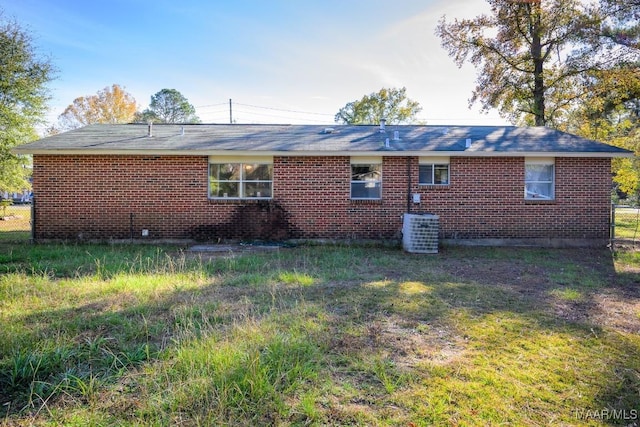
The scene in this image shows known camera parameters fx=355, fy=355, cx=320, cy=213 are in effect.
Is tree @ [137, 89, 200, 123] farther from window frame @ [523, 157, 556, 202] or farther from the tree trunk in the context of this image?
window frame @ [523, 157, 556, 202]

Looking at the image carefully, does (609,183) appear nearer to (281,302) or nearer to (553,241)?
(553,241)

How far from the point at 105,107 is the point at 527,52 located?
1502 inches

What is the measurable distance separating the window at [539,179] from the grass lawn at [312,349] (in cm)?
501

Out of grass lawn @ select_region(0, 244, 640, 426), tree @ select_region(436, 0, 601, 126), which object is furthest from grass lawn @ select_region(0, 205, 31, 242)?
tree @ select_region(436, 0, 601, 126)

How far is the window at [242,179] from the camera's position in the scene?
36.4 ft

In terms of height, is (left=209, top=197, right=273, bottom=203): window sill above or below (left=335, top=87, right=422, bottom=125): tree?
below

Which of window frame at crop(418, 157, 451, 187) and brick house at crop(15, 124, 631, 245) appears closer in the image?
brick house at crop(15, 124, 631, 245)

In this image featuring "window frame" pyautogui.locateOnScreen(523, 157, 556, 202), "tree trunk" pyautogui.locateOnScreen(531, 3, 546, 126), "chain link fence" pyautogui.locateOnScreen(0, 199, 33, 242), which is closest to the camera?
"window frame" pyautogui.locateOnScreen(523, 157, 556, 202)

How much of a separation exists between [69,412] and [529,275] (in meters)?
7.48

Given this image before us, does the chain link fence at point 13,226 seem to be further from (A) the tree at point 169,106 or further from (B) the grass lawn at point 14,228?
(A) the tree at point 169,106

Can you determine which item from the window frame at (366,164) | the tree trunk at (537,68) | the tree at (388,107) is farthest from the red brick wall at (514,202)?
the tree at (388,107)

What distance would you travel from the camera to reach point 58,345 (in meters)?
3.41

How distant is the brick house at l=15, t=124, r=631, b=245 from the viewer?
10.7m

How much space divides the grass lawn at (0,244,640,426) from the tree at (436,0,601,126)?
58.2 feet
